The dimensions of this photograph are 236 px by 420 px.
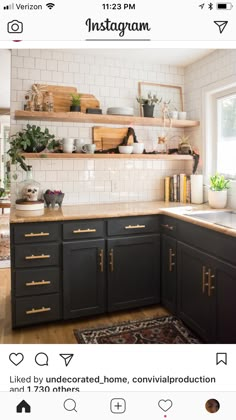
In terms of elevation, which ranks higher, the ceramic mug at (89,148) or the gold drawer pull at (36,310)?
the ceramic mug at (89,148)

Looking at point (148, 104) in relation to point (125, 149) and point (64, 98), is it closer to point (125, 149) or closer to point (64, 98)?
point (125, 149)

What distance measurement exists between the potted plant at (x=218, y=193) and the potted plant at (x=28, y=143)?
1207 millimetres

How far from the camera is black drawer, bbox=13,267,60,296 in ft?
6.55

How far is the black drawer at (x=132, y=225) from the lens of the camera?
7.07 feet

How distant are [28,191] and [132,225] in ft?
2.44

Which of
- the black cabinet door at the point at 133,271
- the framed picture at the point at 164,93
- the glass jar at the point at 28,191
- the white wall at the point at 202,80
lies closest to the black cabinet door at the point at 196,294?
the black cabinet door at the point at 133,271

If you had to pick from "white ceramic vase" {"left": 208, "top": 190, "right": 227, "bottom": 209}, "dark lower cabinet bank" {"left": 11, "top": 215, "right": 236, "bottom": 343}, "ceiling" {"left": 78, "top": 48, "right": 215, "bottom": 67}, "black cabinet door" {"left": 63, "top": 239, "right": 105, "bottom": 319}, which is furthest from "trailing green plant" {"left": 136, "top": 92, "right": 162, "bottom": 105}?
"black cabinet door" {"left": 63, "top": 239, "right": 105, "bottom": 319}

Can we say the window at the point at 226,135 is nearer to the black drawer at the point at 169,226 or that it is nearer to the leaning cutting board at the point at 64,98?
the black drawer at the point at 169,226
